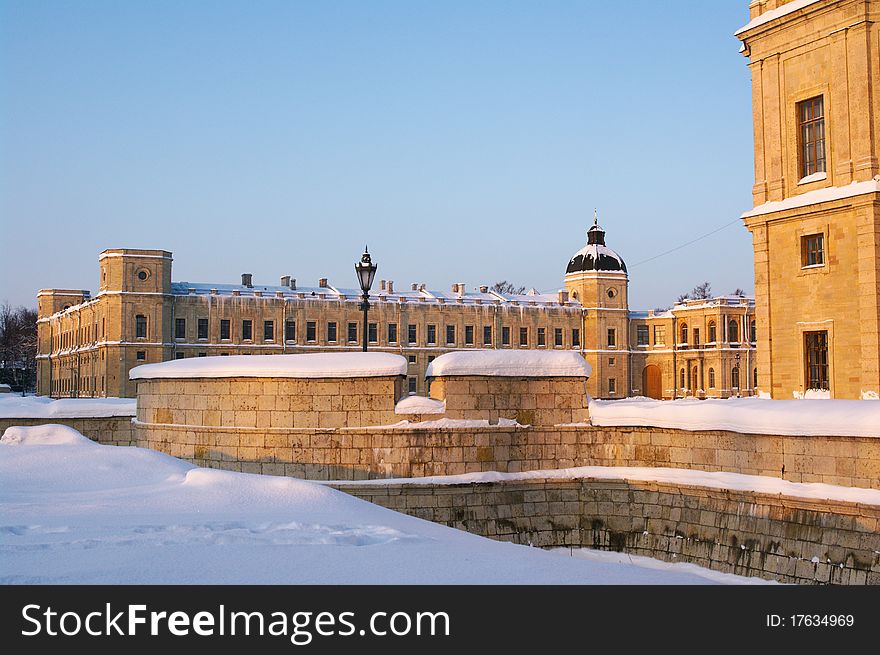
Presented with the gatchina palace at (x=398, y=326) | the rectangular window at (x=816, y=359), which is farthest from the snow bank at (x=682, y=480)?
the gatchina palace at (x=398, y=326)

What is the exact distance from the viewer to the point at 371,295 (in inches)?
2842

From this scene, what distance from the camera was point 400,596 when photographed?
522cm

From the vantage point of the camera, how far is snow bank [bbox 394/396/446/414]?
14.2 metres

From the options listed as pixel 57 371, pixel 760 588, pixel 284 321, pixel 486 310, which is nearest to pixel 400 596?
pixel 760 588

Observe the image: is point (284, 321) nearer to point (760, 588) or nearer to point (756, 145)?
point (756, 145)

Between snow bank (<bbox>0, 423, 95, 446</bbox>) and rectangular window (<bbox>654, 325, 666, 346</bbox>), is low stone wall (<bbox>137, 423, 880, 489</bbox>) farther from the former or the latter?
rectangular window (<bbox>654, 325, 666, 346</bbox>)

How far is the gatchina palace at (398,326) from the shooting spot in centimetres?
6400

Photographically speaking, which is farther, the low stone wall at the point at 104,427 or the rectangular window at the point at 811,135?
the rectangular window at the point at 811,135

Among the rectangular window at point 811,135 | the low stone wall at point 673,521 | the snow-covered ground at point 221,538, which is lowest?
the low stone wall at point 673,521

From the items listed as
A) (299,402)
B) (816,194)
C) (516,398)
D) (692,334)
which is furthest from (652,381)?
(299,402)

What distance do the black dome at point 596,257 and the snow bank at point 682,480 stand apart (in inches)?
2509

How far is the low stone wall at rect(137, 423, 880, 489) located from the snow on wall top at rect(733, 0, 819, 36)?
436 inches

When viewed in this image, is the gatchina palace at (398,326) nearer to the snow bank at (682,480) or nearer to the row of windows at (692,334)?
the row of windows at (692,334)

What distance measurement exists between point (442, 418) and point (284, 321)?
55229 millimetres
